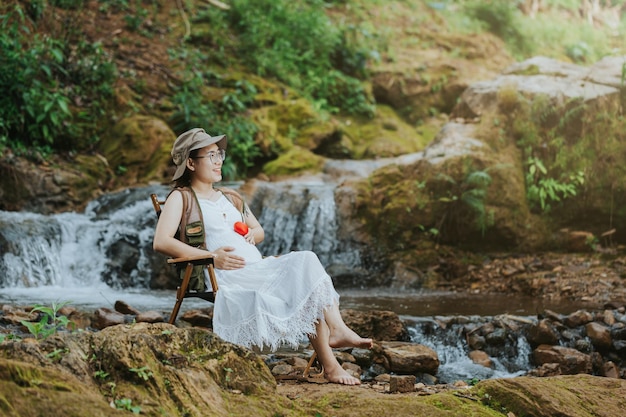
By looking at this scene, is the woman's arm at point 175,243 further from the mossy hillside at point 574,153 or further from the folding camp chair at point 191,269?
the mossy hillside at point 574,153

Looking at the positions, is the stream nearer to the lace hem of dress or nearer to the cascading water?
the cascading water

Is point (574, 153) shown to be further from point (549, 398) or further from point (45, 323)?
point (45, 323)

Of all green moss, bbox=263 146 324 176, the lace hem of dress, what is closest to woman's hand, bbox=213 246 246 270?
the lace hem of dress

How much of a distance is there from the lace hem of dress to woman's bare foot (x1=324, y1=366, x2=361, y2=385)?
0.27 metres

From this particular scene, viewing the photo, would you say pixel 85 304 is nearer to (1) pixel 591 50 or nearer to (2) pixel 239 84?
(2) pixel 239 84

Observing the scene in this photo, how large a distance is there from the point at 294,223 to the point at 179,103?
434 centimetres

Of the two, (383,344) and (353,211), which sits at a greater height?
(353,211)

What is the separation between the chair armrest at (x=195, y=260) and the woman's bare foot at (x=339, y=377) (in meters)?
0.97

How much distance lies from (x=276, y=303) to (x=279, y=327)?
0.49 ft

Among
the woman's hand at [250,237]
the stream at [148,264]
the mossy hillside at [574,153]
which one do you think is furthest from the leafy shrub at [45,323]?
the mossy hillside at [574,153]

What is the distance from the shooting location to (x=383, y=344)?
5305mm

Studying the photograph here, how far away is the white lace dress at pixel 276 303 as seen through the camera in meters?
3.64

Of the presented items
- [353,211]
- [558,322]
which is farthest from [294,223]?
[558,322]

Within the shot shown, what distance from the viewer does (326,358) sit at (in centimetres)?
383
